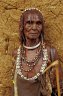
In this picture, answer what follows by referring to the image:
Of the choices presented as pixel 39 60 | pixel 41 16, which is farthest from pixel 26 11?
pixel 39 60

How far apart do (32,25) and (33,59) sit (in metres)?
0.30

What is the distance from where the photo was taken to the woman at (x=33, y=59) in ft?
14.2

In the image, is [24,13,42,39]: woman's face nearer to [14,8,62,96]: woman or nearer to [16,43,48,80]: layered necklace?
[14,8,62,96]: woman

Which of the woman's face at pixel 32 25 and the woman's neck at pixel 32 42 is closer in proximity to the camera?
the woman's face at pixel 32 25

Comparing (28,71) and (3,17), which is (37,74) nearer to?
(28,71)

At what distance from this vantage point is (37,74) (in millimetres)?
4336

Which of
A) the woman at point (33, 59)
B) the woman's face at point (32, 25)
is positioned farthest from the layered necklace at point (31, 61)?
the woman's face at point (32, 25)

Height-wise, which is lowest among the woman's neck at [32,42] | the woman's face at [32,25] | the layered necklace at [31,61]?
the layered necklace at [31,61]

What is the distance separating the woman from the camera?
4328mm

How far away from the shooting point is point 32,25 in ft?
14.2

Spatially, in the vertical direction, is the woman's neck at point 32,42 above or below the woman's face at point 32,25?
below

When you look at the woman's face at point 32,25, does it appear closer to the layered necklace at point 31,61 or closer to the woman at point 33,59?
the woman at point 33,59

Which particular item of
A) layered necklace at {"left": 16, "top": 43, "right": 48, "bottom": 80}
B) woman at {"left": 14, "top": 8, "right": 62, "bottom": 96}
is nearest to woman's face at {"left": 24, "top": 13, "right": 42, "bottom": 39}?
woman at {"left": 14, "top": 8, "right": 62, "bottom": 96}

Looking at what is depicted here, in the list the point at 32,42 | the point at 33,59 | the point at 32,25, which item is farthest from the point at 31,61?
the point at 32,25
